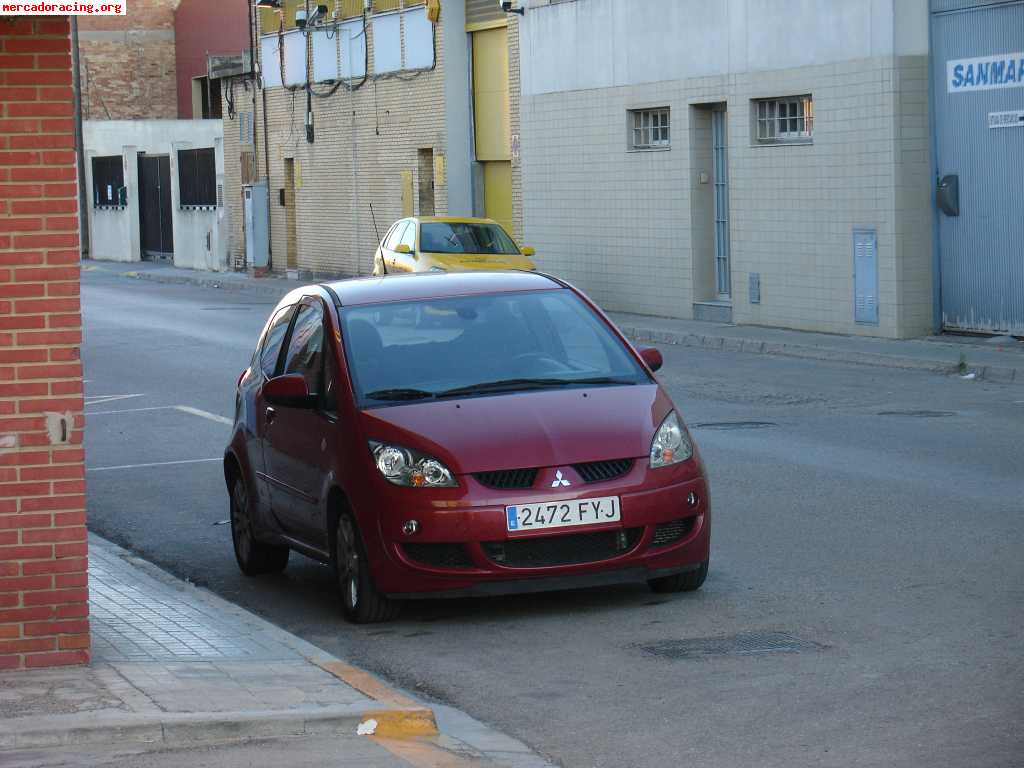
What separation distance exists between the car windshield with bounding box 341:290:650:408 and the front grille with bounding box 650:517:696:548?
2.63 ft

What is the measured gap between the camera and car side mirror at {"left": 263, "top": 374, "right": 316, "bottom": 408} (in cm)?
878

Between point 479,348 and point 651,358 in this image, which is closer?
point 479,348

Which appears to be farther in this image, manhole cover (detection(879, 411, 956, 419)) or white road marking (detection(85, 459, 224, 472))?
manhole cover (detection(879, 411, 956, 419))

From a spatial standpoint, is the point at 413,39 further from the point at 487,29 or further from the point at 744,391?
the point at 744,391

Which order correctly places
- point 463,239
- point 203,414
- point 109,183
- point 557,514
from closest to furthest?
point 557,514 < point 203,414 < point 463,239 < point 109,183

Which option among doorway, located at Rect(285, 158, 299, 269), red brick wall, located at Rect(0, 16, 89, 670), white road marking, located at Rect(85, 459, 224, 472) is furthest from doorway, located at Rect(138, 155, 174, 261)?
red brick wall, located at Rect(0, 16, 89, 670)

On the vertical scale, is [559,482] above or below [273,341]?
below

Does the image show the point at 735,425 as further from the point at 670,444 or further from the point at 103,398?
the point at 103,398

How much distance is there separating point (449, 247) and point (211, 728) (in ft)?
69.4

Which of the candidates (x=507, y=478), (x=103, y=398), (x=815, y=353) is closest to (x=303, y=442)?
(x=507, y=478)

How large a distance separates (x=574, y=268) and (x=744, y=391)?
11.6 metres

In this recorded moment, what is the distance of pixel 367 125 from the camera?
122 ft

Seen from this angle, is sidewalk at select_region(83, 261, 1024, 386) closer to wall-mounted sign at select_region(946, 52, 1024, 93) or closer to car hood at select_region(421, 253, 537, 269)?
car hood at select_region(421, 253, 537, 269)

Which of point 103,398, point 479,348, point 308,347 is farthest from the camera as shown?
point 103,398
